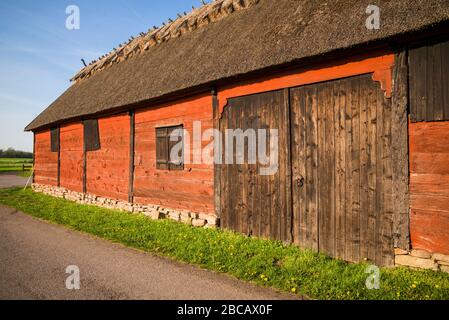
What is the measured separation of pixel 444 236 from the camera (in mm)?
4316

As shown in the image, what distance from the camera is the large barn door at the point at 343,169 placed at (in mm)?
4863

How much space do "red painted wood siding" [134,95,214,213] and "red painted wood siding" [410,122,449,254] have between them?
4.25m

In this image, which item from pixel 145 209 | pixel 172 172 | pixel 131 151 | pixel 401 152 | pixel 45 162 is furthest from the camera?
pixel 45 162

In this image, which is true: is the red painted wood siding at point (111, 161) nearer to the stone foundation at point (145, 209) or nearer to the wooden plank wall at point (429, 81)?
the stone foundation at point (145, 209)

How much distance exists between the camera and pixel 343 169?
17.3 ft

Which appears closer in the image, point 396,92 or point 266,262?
point 396,92

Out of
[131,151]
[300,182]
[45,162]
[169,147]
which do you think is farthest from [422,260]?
[45,162]

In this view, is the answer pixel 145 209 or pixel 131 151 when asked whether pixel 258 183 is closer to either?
pixel 145 209

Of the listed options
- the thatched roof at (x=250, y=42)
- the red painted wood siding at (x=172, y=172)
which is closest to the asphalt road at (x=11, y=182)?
the thatched roof at (x=250, y=42)

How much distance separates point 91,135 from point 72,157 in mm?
2217

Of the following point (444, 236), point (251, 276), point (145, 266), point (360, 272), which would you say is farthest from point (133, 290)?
point (444, 236)
